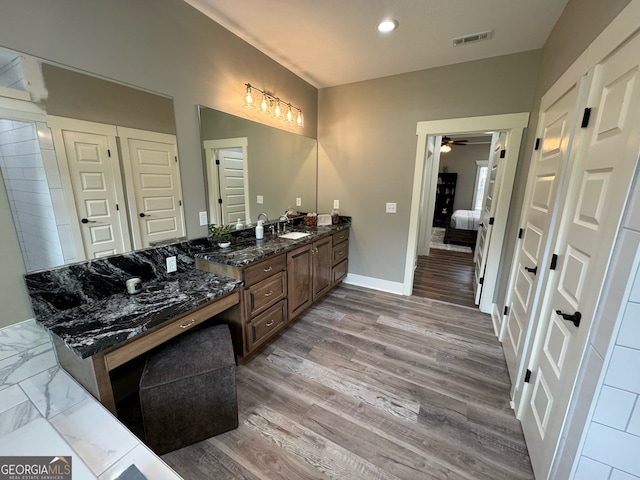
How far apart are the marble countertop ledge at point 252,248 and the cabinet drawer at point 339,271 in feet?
A: 1.89

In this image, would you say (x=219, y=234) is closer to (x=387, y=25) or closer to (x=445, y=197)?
(x=387, y=25)

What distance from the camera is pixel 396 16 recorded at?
195 centimetres

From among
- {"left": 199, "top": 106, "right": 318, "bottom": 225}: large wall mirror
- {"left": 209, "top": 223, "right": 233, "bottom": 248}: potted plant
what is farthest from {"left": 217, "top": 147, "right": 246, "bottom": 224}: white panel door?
{"left": 209, "top": 223, "right": 233, "bottom": 248}: potted plant

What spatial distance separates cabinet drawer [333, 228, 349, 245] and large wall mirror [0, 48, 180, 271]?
1.93 m

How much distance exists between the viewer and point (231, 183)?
2.41m

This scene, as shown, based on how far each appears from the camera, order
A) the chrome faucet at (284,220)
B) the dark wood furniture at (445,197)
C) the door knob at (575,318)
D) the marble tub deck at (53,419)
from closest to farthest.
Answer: the marble tub deck at (53,419)
the door knob at (575,318)
the chrome faucet at (284,220)
the dark wood furniture at (445,197)

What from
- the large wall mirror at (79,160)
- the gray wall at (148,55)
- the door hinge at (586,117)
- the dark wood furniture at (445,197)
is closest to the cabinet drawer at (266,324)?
the gray wall at (148,55)

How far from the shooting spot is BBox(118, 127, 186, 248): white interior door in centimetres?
164

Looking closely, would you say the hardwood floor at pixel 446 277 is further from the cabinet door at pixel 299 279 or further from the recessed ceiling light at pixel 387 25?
the recessed ceiling light at pixel 387 25

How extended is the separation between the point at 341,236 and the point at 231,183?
159 centimetres

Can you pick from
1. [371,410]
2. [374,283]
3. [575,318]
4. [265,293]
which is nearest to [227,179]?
[265,293]

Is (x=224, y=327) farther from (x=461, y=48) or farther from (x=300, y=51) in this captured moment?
(x=461, y=48)

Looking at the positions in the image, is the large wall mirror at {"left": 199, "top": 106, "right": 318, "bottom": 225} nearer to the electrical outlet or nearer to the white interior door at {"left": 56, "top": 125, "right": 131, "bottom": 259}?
the electrical outlet

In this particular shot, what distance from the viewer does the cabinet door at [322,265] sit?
9.45 ft
